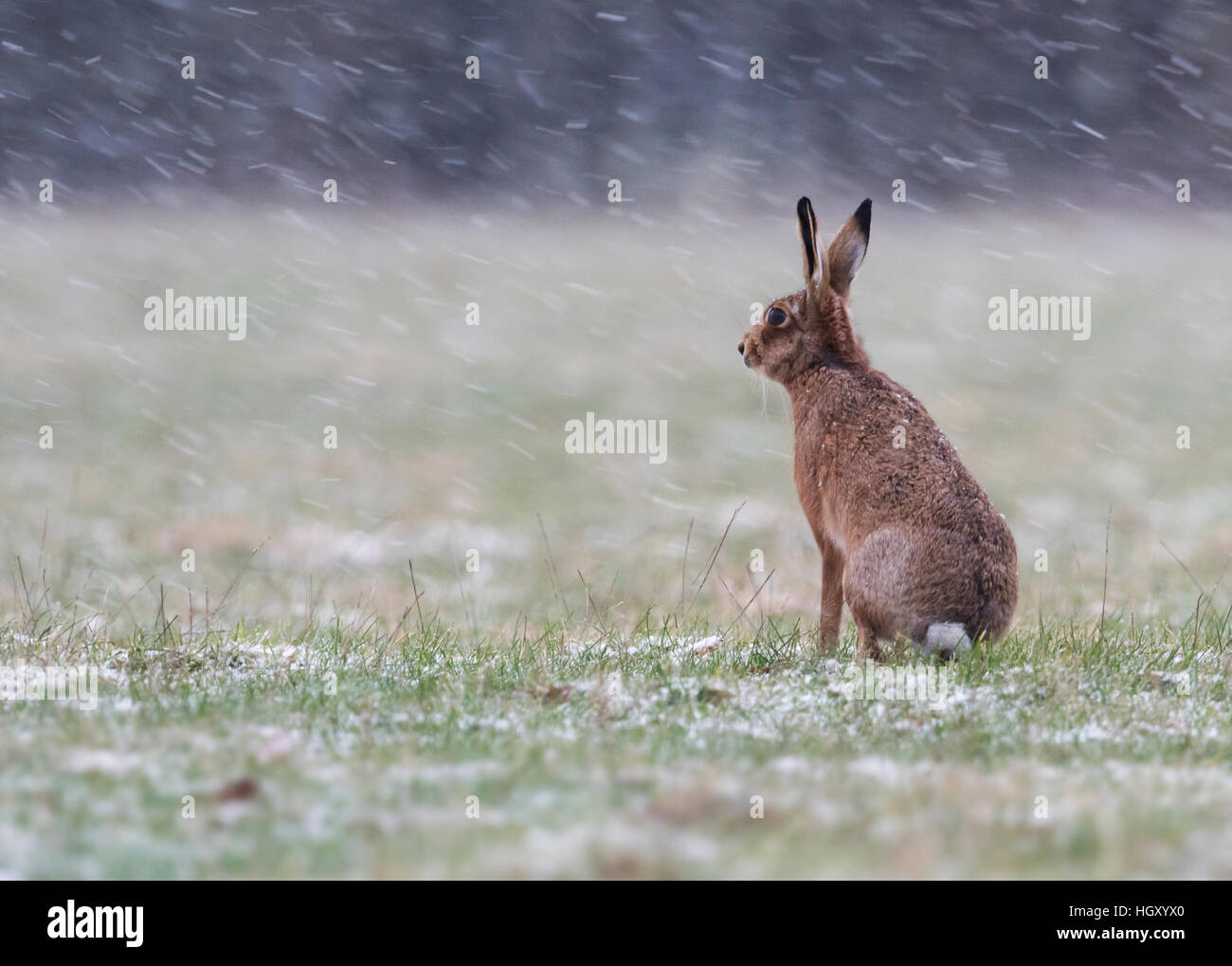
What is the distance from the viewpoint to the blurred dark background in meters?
37.0

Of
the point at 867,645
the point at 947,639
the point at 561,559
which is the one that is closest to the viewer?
the point at 947,639

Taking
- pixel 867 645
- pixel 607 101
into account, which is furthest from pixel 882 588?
pixel 607 101

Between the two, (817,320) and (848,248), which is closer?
(848,248)

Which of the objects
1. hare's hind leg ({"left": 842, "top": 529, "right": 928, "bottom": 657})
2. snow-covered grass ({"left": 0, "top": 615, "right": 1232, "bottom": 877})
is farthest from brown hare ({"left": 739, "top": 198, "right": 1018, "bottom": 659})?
snow-covered grass ({"left": 0, "top": 615, "right": 1232, "bottom": 877})

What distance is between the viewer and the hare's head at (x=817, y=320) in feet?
27.0

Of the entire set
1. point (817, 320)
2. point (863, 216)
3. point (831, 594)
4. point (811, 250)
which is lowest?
point (831, 594)

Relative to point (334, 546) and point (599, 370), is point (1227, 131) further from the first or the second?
point (334, 546)

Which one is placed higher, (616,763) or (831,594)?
(831,594)

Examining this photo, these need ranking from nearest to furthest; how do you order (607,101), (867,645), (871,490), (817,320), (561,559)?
1. (867,645)
2. (871,490)
3. (817,320)
4. (561,559)
5. (607,101)

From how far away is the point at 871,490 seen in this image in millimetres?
7629

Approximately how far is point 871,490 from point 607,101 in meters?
32.5

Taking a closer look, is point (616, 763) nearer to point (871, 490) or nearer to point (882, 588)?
point (882, 588)

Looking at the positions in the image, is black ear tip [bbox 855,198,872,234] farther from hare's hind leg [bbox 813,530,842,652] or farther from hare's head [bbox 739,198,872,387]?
hare's hind leg [bbox 813,530,842,652]

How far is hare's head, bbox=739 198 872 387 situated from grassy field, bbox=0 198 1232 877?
1.64 metres
